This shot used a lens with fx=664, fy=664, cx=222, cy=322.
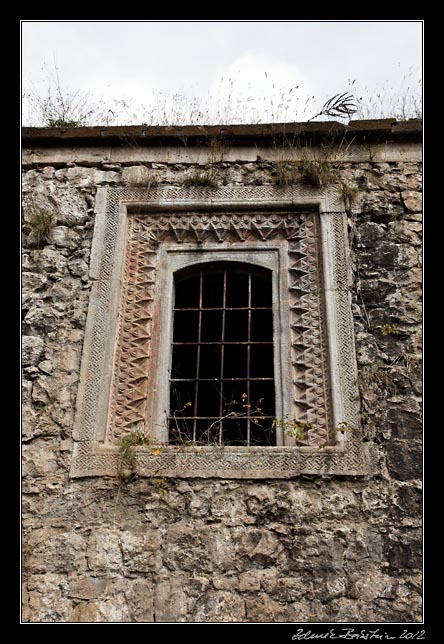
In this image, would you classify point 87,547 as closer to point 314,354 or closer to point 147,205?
point 314,354

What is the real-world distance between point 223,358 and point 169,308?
26.3 inches

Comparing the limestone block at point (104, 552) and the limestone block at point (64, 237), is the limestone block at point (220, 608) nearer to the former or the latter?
the limestone block at point (104, 552)

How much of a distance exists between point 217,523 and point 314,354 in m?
1.55

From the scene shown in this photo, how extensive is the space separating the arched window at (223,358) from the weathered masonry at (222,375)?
3 centimetres

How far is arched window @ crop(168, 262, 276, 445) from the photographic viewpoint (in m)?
5.32

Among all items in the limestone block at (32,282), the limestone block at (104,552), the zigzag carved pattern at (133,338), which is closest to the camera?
the limestone block at (104,552)

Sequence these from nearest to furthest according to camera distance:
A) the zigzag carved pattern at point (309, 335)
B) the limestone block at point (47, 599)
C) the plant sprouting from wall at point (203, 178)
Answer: the limestone block at point (47, 599)
the zigzag carved pattern at point (309, 335)
the plant sprouting from wall at point (203, 178)

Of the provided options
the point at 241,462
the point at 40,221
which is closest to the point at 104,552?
the point at 241,462

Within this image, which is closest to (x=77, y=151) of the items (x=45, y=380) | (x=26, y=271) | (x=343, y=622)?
(x=26, y=271)

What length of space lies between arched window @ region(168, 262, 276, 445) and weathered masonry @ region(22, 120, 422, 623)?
0.03 meters

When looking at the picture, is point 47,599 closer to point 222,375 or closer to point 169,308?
point 222,375

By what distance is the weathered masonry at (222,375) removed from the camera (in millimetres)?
4551

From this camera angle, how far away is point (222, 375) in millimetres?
5320

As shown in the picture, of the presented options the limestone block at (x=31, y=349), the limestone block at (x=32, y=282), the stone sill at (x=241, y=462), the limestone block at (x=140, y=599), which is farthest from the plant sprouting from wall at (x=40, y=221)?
the limestone block at (x=140, y=599)
